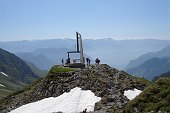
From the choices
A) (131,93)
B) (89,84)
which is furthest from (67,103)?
(131,93)

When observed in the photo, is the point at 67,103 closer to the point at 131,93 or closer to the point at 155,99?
the point at 131,93

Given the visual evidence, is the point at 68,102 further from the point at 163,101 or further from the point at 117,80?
the point at 163,101

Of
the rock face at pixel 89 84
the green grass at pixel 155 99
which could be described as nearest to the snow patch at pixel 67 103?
the rock face at pixel 89 84

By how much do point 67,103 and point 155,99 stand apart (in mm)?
19103

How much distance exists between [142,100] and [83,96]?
18838 mm

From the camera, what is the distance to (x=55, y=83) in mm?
53750

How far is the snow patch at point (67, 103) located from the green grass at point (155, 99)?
12.9m

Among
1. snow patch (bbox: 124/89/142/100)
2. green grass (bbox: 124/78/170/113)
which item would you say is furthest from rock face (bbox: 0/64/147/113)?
green grass (bbox: 124/78/170/113)

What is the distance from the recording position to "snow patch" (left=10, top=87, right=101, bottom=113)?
41281 mm

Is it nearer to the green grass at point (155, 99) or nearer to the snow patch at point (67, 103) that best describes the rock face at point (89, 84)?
the snow patch at point (67, 103)

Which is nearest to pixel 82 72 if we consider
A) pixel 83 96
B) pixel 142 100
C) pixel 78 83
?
pixel 78 83

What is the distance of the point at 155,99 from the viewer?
87.1 ft

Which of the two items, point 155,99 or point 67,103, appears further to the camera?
point 67,103

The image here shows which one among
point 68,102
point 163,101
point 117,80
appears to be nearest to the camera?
point 163,101
